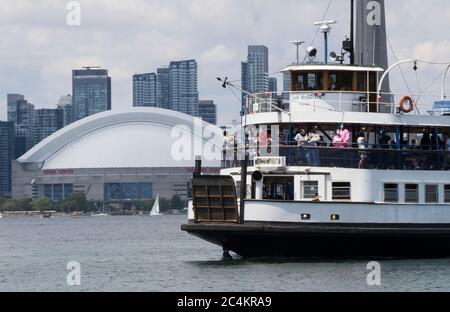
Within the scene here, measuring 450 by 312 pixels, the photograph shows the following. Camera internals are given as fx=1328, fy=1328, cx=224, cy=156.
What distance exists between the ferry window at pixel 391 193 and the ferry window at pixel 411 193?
46 cm

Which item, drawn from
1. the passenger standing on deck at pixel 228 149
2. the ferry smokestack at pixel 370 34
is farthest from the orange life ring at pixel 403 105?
the ferry smokestack at pixel 370 34

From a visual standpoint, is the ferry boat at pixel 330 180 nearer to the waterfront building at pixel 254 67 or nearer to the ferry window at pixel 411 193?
the ferry window at pixel 411 193

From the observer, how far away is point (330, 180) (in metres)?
43.9

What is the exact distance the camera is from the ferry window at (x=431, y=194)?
4550cm

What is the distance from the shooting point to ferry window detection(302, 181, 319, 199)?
144ft

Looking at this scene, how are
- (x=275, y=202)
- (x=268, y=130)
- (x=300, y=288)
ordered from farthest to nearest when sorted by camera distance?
(x=268, y=130) → (x=275, y=202) → (x=300, y=288)

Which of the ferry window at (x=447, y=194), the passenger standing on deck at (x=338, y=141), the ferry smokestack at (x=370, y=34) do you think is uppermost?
the ferry smokestack at (x=370, y=34)

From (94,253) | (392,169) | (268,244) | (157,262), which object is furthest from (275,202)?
(94,253)

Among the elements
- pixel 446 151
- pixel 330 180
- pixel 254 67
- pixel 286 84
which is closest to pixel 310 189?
pixel 330 180

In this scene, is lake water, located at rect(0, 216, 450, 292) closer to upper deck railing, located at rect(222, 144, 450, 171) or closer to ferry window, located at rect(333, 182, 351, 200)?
ferry window, located at rect(333, 182, 351, 200)

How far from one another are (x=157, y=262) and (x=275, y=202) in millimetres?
8558

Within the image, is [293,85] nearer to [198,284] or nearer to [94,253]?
[198,284]

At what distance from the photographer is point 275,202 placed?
141 feet

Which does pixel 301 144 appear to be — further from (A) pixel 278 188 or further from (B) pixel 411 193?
(B) pixel 411 193
